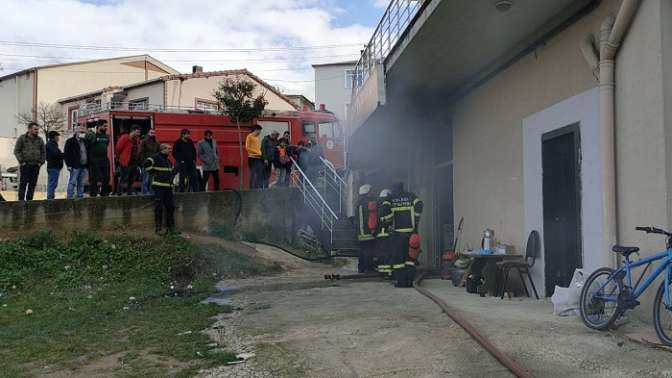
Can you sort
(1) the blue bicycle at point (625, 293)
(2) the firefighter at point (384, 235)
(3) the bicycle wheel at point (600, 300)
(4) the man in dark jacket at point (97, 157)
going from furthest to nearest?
(4) the man in dark jacket at point (97, 157) < (2) the firefighter at point (384, 235) < (3) the bicycle wheel at point (600, 300) < (1) the blue bicycle at point (625, 293)

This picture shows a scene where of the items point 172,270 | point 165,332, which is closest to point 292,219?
point 172,270

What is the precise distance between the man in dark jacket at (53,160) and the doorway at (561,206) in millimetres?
8994

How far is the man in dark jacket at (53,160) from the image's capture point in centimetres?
1112

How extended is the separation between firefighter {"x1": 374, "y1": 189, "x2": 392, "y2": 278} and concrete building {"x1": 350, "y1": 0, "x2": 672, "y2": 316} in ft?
5.61

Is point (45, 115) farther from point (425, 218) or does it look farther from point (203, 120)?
point (425, 218)

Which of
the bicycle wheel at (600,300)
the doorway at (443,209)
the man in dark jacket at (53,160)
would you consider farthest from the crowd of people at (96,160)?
the bicycle wheel at (600,300)

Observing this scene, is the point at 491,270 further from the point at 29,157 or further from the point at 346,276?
the point at 29,157

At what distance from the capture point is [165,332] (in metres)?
6.03

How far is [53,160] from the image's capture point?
36.7 ft

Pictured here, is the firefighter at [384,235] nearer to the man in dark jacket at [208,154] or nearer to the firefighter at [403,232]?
the firefighter at [403,232]

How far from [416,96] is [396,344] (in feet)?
23.6

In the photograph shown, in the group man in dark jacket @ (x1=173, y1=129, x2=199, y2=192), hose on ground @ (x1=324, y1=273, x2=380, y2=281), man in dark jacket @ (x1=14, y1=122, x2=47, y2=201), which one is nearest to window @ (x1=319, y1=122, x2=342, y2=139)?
man in dark jacket @ (x1=173, y1=129, x2=199, y2=192)

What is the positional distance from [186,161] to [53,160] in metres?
2.60

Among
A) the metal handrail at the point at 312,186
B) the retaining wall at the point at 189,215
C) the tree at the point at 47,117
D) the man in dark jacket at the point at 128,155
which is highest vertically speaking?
the tree at the point at 47,117
